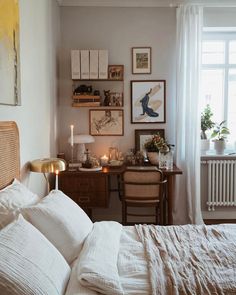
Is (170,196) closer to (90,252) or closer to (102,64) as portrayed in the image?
(102,64)

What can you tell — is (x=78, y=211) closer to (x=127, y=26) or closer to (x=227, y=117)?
(x=127, y=26)

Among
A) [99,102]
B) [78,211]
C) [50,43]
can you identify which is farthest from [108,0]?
[78,211]

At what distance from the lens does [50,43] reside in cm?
356

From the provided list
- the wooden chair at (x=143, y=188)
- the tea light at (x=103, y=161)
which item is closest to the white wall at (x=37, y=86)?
the tea light at (x=103, y=161)

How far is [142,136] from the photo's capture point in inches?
162

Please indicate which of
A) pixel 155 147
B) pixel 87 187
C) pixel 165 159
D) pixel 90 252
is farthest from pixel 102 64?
pixel 90 252

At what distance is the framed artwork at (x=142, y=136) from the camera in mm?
4105

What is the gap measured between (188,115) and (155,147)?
0.55m

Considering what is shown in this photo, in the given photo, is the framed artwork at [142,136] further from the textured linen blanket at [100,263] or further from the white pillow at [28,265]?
the white pillow at [28,265]

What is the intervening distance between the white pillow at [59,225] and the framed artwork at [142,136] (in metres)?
2.21

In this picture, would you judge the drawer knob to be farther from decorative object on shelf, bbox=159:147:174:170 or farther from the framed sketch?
the framed sketch

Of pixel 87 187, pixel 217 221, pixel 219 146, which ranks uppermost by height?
pixel 219 146

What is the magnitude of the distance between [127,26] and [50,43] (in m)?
1.01

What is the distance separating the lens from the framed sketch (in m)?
4.07
